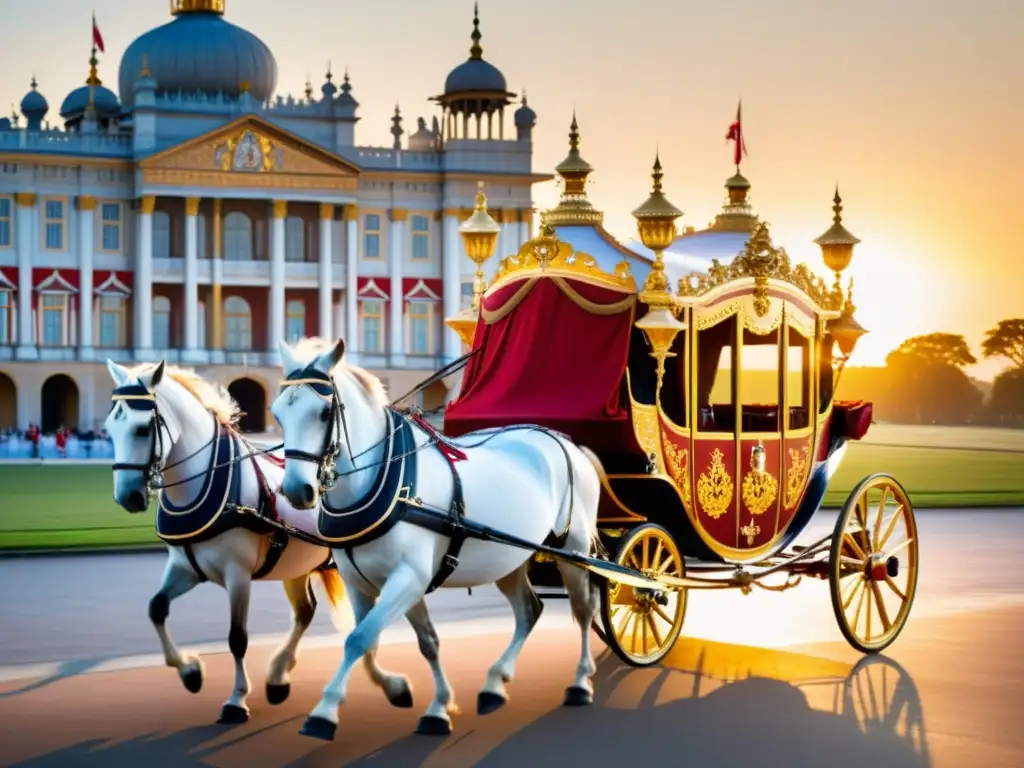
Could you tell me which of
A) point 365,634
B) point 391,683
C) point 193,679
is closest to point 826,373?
point 391,683

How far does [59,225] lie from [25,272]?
2173 mm

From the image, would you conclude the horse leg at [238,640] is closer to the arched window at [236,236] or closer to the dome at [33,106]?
the arched window at [236,236]

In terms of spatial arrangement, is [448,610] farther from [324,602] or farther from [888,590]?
[888,590]

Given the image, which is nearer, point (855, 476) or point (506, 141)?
point (855, 476)

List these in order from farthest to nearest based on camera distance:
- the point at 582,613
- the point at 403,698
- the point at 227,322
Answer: the point at 227,322, the point at 582,613, the point at 403,698

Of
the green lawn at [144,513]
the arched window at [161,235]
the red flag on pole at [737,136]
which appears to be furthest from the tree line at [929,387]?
the red flag on pole at [737,136]

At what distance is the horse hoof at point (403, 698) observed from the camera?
33.7 ft

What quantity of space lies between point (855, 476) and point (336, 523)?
105ft

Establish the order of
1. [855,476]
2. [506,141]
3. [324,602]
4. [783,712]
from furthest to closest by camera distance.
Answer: [506,141] < [855,476] < [324,602] < [783,712]

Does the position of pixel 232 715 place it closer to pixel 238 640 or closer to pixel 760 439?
pixel 238 640

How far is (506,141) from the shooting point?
68.8 meters

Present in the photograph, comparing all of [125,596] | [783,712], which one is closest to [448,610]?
[125,596]

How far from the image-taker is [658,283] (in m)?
11.9

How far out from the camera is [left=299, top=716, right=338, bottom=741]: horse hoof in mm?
8820
